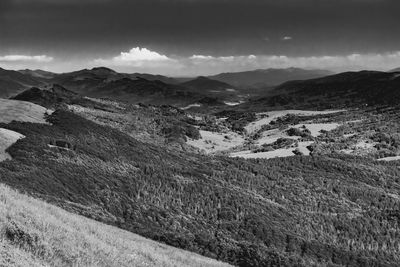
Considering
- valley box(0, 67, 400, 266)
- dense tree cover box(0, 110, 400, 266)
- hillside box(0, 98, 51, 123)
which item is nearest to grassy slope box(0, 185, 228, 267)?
valley box(0, 67, 400, 266)

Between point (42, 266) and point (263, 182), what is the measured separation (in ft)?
186

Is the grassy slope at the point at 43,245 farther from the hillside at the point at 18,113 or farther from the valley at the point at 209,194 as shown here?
the hillside at the point at 18,113

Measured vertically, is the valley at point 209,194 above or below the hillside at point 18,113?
below

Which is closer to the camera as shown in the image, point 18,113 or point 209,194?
point 209,194

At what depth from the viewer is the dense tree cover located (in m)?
41.0

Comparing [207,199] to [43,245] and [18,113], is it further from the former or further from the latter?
[43,245]

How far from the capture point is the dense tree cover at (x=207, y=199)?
4100 cm

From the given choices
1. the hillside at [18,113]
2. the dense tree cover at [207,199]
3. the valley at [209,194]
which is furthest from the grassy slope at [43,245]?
the hillside at [18,113]

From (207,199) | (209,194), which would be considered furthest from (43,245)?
(209,194)

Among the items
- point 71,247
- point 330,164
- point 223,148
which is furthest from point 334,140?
point 71,247

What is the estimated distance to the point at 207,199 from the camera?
5231 cm

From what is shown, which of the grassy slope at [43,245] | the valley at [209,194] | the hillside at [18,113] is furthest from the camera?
the hillside at [18,113]

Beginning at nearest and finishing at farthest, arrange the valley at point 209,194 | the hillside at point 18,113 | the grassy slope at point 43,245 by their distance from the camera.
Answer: the grassy slope at point 43,245
the valley at point 209,194
the hillside at point 18,113

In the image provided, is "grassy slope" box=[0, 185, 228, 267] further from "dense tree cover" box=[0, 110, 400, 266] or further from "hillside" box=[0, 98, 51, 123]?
"hillside" box=[0, 98, 51, 123]
